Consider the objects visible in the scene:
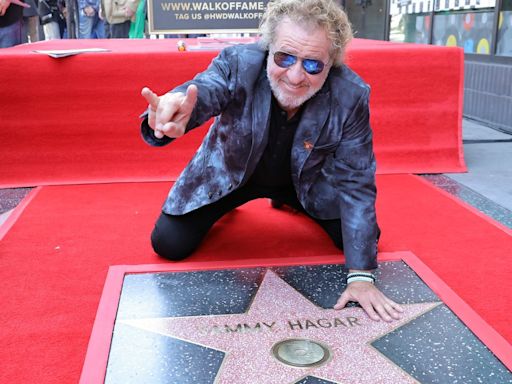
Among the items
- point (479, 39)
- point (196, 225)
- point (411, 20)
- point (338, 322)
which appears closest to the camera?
point (338, 322)

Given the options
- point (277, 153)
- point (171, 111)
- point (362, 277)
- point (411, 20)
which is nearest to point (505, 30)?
point (411, 20)

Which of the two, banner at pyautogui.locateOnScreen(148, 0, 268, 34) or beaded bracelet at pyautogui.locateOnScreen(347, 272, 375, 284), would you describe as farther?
banner at pyautogui.locateOnScreen(148, 0, 268, 34)

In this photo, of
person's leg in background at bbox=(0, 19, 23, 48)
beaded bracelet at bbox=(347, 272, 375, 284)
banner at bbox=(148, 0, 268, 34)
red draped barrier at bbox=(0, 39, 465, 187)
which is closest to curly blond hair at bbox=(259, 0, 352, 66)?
beaded bracelet at bbox=(347, 272, 375, 284)

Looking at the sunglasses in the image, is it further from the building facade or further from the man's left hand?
the building facade

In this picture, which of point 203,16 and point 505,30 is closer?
point 203,16

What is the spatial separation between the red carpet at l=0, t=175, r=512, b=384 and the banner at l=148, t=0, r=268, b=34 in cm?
124

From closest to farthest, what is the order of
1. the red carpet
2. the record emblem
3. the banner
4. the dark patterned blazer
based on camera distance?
the record emblem < the red carpet < the dark patterned blazer < the banner

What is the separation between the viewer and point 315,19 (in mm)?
1990

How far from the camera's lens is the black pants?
8.05 feet

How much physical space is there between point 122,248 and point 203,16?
2.14m

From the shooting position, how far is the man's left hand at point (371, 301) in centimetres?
197

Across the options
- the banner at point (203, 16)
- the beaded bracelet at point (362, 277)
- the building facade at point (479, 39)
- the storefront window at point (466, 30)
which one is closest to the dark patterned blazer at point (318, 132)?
the beaded bracelet at point (362, 277)

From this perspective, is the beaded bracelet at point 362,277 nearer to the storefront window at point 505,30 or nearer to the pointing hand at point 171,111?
the pointing hand at point 171,111

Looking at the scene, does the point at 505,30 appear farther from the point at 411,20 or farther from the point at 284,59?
the point at 284,59
